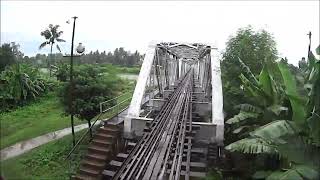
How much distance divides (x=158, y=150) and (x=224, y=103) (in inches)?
228

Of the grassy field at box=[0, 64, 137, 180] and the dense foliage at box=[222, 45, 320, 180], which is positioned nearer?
the grassy field at box=[0, 64, 137, 180]

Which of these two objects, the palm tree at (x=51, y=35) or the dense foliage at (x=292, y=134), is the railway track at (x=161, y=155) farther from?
the palm tree at (x=51, y=35)

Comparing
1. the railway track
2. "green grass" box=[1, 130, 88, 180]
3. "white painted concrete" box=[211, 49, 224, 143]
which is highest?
"white painted concrete" box=[211, 49, 224, 143]

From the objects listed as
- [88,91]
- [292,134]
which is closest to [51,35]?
[88,91]

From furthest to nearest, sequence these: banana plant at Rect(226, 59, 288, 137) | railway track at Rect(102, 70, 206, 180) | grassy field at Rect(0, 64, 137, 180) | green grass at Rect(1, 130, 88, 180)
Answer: green grass at Rect(1, 130, 88, 180)
banana plant at Rect(226, 59, 288, 137)
railway track at Rect(102, 70, 206, 180)
grassy field at Rect(0, 64, 137, 180)

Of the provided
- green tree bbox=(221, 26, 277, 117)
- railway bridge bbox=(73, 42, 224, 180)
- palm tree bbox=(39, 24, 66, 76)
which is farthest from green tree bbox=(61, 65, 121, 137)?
palm tree bbox=(39, 24, 66, 76)

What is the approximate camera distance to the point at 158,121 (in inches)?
554

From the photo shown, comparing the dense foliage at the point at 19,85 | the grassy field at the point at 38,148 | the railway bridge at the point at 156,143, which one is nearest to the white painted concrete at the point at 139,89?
the railway bridge at the point at 156,143

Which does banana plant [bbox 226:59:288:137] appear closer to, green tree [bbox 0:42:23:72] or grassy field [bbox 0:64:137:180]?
grassy field [bbox 0:64:137:180]

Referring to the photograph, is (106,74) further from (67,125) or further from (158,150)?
(158,150)

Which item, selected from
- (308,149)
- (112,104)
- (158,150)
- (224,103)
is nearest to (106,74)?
(112,104)

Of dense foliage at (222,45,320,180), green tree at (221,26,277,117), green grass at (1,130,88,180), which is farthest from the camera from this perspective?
green tree at (221,26,277,117)

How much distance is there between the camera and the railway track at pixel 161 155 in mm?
9156

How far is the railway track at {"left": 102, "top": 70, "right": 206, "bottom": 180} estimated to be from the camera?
9.16 metres
